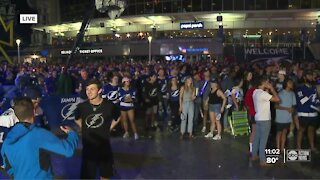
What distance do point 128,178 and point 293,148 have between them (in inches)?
162

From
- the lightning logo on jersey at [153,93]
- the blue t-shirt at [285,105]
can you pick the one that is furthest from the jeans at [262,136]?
the lightning logo on jersey at [153,93]

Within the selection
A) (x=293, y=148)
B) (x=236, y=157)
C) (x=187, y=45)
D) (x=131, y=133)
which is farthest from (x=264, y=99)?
(x=187, y=45)

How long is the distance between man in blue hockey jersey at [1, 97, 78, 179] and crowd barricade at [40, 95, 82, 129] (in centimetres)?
708

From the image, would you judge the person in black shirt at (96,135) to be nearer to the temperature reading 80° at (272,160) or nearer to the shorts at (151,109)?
the temperature reading 80° at (272,160)

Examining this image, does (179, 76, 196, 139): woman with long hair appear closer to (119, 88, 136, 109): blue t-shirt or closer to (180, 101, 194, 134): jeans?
(180, 101, 194, 134): jeans

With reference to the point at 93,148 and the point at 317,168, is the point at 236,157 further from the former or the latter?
the point at 93,148

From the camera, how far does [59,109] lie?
11359 mm

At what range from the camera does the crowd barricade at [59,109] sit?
36.1 feet

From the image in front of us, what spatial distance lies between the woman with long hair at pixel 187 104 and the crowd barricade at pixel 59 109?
113 inches

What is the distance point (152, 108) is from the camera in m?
12.3

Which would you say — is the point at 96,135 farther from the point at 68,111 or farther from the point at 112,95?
the point at 68,111

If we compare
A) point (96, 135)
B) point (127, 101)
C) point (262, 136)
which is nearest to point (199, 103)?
point (127, 101)

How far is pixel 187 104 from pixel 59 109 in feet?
10.9

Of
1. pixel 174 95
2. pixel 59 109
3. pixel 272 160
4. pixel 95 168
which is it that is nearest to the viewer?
pixel 95 168
